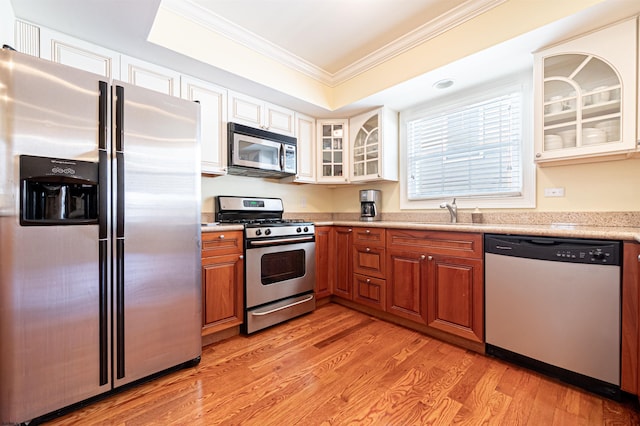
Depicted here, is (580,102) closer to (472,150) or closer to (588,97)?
(588,97)

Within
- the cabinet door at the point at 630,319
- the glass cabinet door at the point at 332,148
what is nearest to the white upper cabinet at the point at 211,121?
the glass cabinet door at the point at 332,148

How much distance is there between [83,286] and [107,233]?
0.29 m

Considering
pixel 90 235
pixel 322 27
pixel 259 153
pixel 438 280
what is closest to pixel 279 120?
pixel 259 153

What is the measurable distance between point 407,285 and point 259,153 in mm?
1880

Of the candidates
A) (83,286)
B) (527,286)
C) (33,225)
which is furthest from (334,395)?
(33,225)

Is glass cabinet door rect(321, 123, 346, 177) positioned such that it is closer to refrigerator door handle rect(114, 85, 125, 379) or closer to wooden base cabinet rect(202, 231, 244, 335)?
wooden base cabinet rect(202, 231, 244, 335)

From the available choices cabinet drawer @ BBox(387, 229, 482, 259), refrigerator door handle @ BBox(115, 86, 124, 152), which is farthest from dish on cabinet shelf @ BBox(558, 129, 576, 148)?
refrigerator door handle @ BBox(115, 86, 124, 152)

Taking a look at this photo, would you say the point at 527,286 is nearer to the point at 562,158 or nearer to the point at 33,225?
the point at 562,158

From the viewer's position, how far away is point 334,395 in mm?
1535

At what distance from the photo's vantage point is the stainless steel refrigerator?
1246 mm

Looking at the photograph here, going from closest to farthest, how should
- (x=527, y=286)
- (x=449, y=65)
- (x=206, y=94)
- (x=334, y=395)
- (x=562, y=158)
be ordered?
(x=334, y=395), (x=527, y=286), (x=562, y=158), (x=449, y=65), (x=206, y=94)

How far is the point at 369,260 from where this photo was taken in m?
2.67

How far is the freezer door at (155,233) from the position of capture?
1.53 m

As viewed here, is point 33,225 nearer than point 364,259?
Yes
